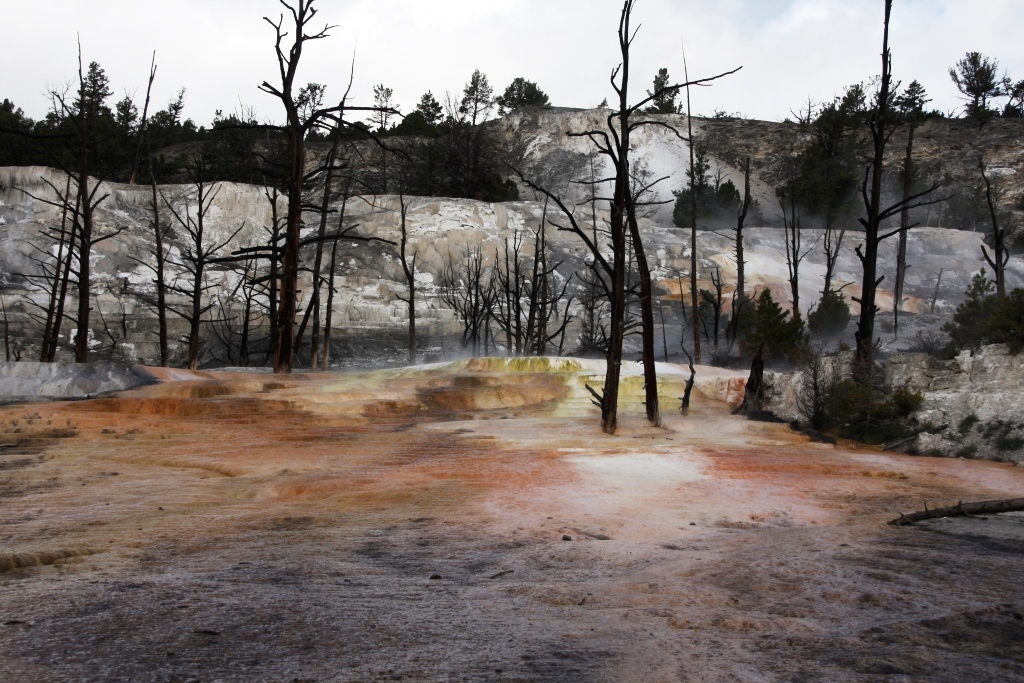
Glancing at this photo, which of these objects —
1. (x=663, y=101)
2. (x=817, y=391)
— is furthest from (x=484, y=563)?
(x=663, y=101)

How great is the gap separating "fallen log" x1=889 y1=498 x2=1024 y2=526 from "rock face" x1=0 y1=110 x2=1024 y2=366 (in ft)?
77.8

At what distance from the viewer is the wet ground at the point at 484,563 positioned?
128 inches

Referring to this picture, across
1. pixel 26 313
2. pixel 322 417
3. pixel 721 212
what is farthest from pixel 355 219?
pixel 322 417

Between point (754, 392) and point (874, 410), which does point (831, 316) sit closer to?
point (754, 392)

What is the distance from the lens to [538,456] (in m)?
9.46

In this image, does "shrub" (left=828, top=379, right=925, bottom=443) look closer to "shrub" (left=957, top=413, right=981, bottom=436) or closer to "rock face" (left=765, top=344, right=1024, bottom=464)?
"rock face" (left=765, top=344, right=1024, bottom=464)

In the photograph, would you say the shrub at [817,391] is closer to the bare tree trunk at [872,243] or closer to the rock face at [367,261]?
the bare tree trunk at [872,243]

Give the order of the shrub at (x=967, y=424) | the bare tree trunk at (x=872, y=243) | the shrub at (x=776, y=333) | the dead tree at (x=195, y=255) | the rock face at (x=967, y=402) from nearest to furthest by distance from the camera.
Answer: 1. the rock face at (x=967, y=402)
2. the shrub at (x=967, y=424)
3. the bare tree trunk at (x=872, y=243)
4. the shrub at (x=776, y=333)
5. the dead tree at (x=195, y=255)

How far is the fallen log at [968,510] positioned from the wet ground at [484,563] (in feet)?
0.43

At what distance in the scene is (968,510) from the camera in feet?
19.2

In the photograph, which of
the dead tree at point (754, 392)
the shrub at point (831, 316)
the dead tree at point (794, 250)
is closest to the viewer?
the dead tree at point (754, 392)

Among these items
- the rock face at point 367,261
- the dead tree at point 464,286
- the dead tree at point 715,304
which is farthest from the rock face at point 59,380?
the dead tree at point 715,304

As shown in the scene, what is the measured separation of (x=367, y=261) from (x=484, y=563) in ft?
102

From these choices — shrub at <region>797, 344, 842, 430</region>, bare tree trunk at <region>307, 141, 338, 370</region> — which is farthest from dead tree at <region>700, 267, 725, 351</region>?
bare tree trunk at <region>307, 141, 338, 370</region>
